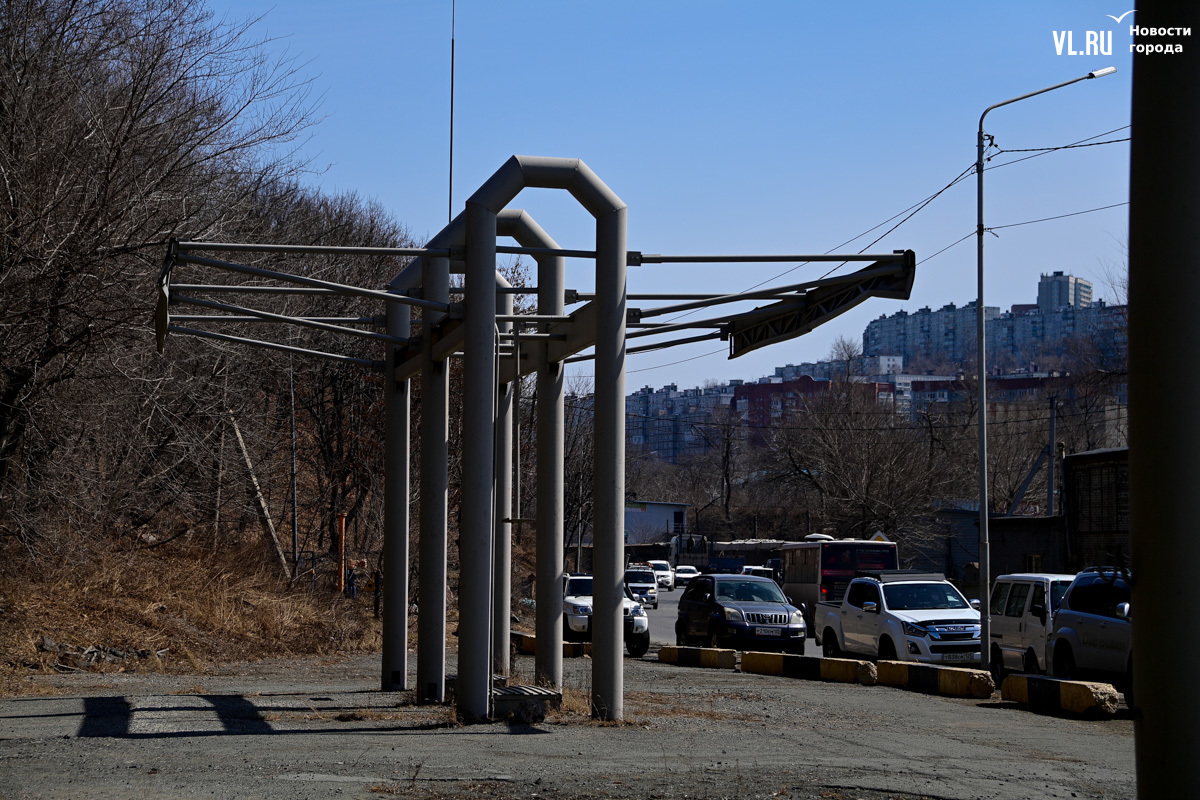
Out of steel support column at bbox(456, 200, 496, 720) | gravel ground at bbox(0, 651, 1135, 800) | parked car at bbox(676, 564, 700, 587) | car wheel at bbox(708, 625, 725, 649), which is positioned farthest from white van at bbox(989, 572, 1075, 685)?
parked car at bbox(676, 564, 700, 587)

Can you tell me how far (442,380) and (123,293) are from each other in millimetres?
6234

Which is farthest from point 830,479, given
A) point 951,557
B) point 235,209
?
point 235,209

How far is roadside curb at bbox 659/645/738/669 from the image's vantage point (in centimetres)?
2116

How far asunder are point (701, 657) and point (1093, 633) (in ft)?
25.3

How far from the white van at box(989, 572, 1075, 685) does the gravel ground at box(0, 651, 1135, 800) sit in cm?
334

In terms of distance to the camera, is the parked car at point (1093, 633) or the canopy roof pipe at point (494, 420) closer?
the canopy roof pipe at point (494, 420)

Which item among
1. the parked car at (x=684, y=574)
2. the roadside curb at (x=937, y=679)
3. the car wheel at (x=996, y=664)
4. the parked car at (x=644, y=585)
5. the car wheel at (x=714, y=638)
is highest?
the roadside curb at (x=937, y=679)

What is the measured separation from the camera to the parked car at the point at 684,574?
81338mm

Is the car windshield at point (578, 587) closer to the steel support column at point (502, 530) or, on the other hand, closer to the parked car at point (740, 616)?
the parked car at point (740, 616)

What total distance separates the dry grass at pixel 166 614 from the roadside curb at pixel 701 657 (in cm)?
597

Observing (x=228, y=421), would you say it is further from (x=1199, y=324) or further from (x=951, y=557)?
(x=951, y=557)

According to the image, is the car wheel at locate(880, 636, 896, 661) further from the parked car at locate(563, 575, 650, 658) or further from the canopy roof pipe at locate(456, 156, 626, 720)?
the canopy roof pipe at locate(456, 156, 626, 720)

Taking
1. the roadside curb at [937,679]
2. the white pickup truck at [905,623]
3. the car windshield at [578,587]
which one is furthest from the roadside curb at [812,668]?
the car windshield at [578,587]

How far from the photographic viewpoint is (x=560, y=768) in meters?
8.46
